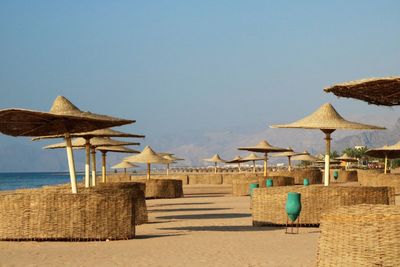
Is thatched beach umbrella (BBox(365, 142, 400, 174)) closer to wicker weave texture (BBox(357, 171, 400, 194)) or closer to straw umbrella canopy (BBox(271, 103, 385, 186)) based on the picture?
wicker weave texture (BBox(357, 171, 400, 194))

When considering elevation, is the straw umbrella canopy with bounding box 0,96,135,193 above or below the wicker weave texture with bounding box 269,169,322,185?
above

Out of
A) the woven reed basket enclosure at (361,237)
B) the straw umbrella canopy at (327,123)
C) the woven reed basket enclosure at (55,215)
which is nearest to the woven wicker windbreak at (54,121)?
the woven reed basket enclosure at (55,215)

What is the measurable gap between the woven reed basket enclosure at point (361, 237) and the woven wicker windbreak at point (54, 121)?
227 inches

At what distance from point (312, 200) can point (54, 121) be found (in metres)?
4.61

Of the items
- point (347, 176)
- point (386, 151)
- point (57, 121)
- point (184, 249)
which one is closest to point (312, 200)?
point (184, 249)

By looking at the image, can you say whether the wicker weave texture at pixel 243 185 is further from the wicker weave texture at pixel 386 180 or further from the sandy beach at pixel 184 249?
the sandy beach at pixel 184 249

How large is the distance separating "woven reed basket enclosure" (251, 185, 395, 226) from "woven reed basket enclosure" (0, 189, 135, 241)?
129 inches

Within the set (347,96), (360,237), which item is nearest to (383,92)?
(347,96)

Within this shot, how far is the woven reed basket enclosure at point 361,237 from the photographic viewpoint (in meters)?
6.14

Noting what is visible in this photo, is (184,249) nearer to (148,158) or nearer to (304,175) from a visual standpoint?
(148,158)

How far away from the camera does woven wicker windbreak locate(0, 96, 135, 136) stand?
37.0 ft

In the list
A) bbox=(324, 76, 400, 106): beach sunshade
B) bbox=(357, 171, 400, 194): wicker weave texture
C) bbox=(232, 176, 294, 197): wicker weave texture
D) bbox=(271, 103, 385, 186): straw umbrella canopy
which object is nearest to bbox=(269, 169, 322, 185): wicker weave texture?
bbox=(232, 176, 294, 197): wicker weave texture

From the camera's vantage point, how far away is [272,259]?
29.3ft

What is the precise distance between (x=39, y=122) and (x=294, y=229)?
4.55 metres
